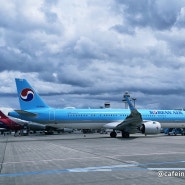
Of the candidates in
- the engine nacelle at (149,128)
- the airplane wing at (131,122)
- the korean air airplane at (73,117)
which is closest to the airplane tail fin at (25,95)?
the korean air airplane at (73,117)

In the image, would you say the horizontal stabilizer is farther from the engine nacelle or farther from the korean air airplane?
the engine nacelle

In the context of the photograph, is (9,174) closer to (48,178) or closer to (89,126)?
(48,178)

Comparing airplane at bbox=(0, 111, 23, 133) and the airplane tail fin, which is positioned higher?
the airplane tail fin

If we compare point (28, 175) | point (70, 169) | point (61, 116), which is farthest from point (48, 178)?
point (61, 116)

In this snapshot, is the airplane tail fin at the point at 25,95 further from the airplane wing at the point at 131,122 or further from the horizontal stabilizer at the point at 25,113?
the airplane wing at the point at 131,122

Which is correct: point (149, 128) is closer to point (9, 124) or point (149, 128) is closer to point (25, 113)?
point (25, 113)

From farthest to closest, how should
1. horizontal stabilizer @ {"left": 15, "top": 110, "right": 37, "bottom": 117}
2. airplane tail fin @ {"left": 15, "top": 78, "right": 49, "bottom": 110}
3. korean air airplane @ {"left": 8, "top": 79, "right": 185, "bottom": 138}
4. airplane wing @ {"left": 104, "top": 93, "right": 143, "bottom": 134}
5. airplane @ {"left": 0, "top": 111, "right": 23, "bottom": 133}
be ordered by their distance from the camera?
airplane @ {"left": 0, "top": 111, "right": 23, "bottom": 133}, airplane tail fin @ {"left": 15, "top": 78, "right": 49, "bottom": 110}, horizontal stabilizer @ {"left": 15, "top": 110, "right": 37, "bottom": 117}, korean air airplane @ {"left": 8, "top": 79, "right": 185, "bottom": 138}, airplane wing @ {"left": 104, "top": 93, "right": 143, "bottom": 134}

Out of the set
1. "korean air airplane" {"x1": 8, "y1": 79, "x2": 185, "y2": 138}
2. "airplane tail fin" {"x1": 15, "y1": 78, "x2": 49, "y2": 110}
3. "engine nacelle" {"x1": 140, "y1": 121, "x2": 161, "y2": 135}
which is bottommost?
"engine nacelle" {"x1": 140, "y1": 121, "x2": 161, "y2": 135}

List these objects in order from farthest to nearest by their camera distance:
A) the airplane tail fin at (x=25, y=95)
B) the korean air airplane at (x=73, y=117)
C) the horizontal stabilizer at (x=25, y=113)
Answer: the airplane tail fin at (x=25, y=95) < the horizontal stabilizer at (x=25, y=113) < the korean air airplane at (x=73, y=117)

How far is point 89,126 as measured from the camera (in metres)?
39.3

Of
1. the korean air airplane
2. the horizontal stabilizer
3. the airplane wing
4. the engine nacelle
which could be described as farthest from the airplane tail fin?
the engine nacelle

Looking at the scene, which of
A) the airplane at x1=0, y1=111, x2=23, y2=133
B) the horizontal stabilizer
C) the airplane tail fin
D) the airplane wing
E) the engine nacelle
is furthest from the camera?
the airplane at x1=0, y1=111, x2=23, y2=133

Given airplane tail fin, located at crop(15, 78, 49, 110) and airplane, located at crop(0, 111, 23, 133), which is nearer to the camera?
airplane tail fin, located at crop(15, 78, 49, 110)

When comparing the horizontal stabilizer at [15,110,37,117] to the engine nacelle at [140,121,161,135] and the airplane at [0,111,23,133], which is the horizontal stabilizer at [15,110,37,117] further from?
the airplane at [0,111,23,133]
